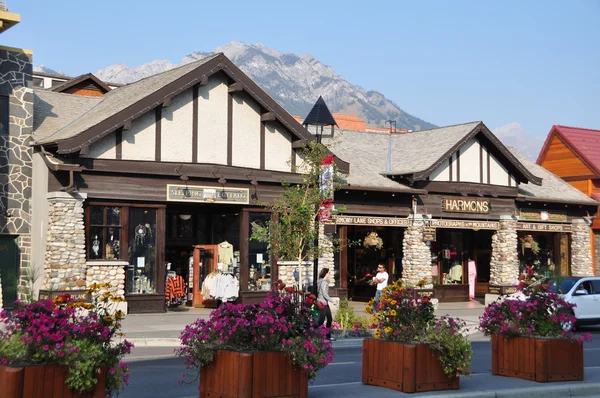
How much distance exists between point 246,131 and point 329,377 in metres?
15.9

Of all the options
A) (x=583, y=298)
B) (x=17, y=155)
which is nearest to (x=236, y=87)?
(x=17, y=155)

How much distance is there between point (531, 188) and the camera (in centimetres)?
4028

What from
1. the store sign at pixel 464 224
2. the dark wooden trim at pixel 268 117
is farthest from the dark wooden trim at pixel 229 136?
the store sign at pixel 464 224

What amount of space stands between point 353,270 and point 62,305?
2724 cm

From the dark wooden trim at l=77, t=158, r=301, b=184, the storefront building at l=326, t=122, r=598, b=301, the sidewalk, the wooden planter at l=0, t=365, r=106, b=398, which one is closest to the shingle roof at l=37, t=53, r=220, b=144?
the dark wooden trim at l=77, t=158, r=301, b=184

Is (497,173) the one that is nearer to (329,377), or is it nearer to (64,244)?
(64,244)

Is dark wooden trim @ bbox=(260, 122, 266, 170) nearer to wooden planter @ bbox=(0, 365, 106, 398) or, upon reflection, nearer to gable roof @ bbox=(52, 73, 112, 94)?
gable roof @ bbox=(52, 73, 112, 94)

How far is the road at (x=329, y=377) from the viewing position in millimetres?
12344

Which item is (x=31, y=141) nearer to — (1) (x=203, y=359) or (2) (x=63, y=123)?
(2) (x=63, y=123)

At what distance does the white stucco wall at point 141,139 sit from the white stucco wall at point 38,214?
100 inches

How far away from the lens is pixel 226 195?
28.8 m

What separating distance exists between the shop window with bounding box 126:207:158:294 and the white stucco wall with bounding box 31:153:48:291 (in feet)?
8.75

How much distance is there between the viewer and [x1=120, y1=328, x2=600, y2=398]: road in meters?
12.3

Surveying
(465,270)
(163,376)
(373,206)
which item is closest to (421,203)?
(373,206)
